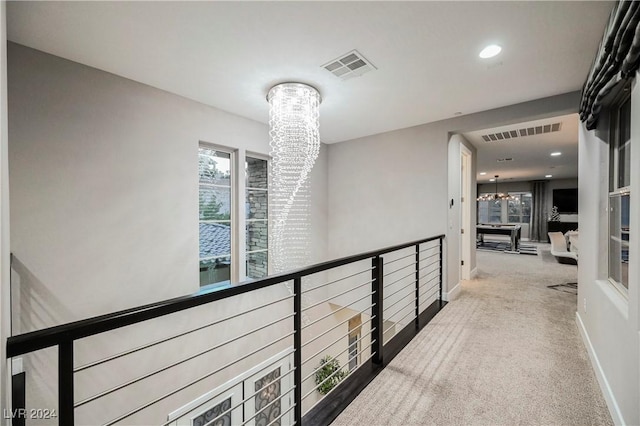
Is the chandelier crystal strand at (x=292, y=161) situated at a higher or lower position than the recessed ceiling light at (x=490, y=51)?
lower

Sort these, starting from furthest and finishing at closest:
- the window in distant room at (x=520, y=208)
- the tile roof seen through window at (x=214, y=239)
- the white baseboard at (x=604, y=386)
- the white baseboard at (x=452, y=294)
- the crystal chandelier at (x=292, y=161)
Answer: the window in distant room at (x=520, y=208) < the white baseboard at (x=452, y=294) < the tile roof seen through window at (x=214, y=239) < the crystal chandelier at (x=292, y=161) < the white baseboard at (x=604, y=386)

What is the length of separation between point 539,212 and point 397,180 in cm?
965

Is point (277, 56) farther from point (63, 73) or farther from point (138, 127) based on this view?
point (63, 73)

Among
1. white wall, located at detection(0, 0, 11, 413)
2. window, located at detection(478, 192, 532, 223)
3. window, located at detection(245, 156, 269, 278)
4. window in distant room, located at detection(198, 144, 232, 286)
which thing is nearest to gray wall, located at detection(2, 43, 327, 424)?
window in distant room, located at detection(198, 144, 232, 286)

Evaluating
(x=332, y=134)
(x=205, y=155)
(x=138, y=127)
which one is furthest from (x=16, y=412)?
(x=332, y=134)

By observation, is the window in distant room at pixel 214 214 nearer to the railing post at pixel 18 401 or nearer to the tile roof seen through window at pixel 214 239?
the tile roof seen through window at pixel 214 239

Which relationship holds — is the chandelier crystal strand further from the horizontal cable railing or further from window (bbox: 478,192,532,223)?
window (bbox: 478,192,532,223)

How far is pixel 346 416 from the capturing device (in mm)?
1695

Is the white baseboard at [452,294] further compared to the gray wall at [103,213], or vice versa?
the white baseboard at [452,294]

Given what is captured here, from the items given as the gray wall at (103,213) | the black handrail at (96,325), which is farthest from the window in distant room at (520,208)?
the black handrail at (96,325)

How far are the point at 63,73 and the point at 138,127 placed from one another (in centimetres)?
61

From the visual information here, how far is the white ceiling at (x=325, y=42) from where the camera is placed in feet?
5.60

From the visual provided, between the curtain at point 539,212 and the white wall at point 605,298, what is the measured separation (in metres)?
9.62

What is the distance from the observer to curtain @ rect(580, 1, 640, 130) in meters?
1.21
